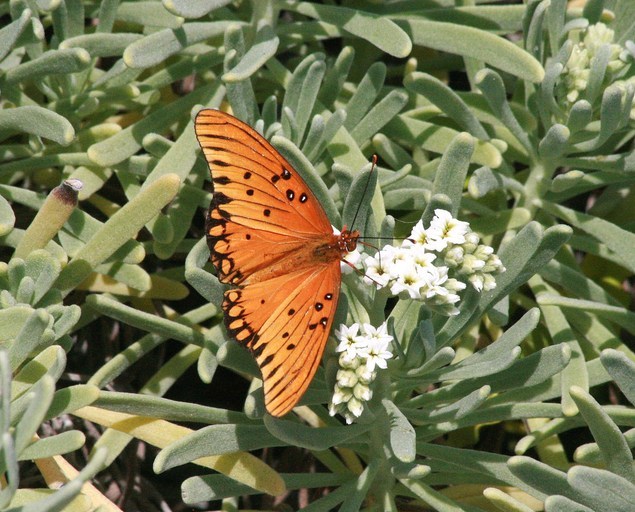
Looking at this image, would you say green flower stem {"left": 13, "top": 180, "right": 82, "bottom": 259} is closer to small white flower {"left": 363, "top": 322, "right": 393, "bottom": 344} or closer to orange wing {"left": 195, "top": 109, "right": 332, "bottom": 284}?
orange wing {"left": 195, "top": 109, "right": 332, "bottom": 284}

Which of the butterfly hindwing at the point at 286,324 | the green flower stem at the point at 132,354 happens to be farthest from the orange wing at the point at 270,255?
the green flower stem at the point at 132,354

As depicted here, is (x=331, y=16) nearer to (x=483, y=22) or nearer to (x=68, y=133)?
(x=483, y=22)

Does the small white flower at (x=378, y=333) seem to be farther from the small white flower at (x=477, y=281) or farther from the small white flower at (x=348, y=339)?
the small white flower at (x=477, y=281)

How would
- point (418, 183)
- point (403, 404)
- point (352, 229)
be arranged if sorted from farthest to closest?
1. point (418, 183)
2. point (403, 404)
3. point (352, 229)

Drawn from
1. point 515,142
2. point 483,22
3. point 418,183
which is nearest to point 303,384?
point 418,183

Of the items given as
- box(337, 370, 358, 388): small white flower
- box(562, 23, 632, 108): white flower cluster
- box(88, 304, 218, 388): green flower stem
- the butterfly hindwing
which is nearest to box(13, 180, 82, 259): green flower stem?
box(88, 304, 218, 388): green flower stem

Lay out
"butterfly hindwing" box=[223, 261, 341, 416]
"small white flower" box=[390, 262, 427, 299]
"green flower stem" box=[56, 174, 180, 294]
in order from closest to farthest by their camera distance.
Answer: "butterfly hindwing" box=[223, 261, 341, 416] < "small white flower" box=[390, 262, 427, 299] < "green flower stem" box=[56, 174, 180, 294]
